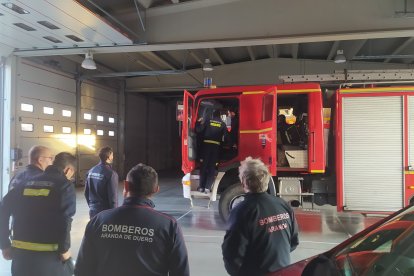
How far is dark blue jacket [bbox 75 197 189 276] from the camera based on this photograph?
2.00m

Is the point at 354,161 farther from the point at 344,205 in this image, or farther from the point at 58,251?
the point at 58,251

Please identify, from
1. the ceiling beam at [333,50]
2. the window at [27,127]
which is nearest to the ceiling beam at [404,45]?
the ceiling beam at [333,50]

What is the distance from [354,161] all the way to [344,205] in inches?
32.7

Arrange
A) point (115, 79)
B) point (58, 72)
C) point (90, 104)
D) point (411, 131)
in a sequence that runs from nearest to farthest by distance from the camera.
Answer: point (411, 131) → point (58, 72) → point (90, 104) → point (115, 79)

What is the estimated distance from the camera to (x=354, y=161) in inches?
271

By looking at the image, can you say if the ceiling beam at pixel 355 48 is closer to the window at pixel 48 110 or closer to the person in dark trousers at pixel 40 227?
the window at pixel 48 110

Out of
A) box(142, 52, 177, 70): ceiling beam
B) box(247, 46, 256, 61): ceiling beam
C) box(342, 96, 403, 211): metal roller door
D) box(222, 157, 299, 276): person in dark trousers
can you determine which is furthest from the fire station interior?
box(247, 46, 256, 61): ceiling beam

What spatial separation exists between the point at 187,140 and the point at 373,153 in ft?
11.3

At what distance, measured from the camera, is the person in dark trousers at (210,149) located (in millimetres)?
7258

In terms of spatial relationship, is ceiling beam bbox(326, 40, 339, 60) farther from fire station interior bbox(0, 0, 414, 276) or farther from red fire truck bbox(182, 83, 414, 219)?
red fire truck bbox(182, 83, 414, 219)

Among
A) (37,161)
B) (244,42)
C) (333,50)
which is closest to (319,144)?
(244,42)

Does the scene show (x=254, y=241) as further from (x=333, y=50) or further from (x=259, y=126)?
(x=333, y=50)

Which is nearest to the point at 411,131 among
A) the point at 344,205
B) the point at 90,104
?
the point at 344,205

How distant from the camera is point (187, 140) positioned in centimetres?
722
